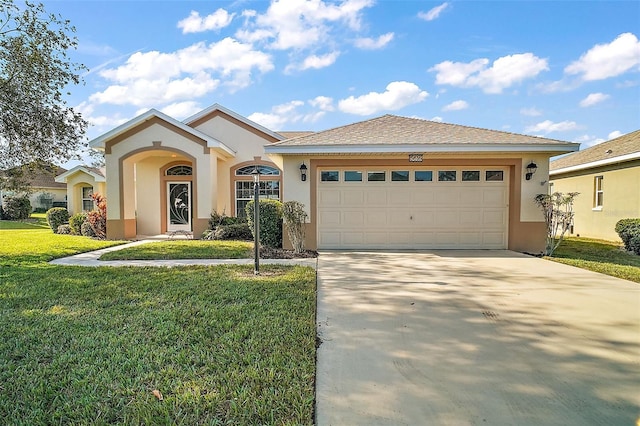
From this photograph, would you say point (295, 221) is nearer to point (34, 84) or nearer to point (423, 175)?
point (423, 175)

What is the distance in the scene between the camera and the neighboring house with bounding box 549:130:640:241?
12.1 metres

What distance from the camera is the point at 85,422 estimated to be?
2322 mm

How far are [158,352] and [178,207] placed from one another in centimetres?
1279

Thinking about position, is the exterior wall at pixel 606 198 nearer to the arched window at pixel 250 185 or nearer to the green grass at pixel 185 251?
the arched window at pixel 250 185

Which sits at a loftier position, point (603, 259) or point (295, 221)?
point (295, 221)

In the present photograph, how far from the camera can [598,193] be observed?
1416cm

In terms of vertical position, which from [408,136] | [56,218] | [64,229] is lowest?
[64,229]

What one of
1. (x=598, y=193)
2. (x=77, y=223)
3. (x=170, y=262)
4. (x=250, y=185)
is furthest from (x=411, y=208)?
(x=77, y=223)

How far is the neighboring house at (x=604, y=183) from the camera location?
1213 centimetres

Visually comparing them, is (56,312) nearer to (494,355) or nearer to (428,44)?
(494,355)

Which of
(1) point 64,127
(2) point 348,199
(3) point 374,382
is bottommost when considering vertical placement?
(3) point 374,382

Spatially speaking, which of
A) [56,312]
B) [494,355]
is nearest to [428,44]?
[494,355]

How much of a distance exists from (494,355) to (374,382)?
138 centimetres

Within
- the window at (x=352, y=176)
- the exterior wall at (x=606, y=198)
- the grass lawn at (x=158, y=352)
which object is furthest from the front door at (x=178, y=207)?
the exterior wall at (x=606, y=198)
